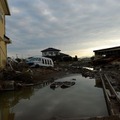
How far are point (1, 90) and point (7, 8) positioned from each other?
1071cm

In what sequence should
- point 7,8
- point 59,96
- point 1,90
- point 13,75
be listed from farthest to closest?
point 7,8 → point 13,75 → point 1,90 → point 59,96

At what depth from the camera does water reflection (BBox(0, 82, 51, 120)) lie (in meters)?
10.0

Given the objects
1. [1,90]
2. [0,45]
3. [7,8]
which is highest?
[7,8]

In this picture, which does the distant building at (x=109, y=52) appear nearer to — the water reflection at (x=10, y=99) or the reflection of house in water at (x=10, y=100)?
the water reflection at (x=10, y=99)

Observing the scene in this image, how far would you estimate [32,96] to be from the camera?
14.2 metres

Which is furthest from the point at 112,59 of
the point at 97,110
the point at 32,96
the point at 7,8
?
the point at 97,110

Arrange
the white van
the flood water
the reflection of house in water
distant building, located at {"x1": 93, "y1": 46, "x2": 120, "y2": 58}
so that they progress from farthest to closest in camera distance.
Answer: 1. distant building, located at {"x1": 93, "y1": 46, "x2": 120, "y2": 58}
2. the white van
3. the reflection of house in water
4. the flood water

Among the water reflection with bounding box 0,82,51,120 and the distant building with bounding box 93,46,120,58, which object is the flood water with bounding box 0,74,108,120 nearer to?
the water reflection with bounding box 0,82,51,120

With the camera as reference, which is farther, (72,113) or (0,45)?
(0,45)

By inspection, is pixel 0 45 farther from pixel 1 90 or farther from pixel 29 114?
pixel 29 114

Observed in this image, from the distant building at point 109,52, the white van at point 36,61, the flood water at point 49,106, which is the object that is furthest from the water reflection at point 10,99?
the distant building at point 109,52

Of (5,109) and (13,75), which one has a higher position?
(13,75)

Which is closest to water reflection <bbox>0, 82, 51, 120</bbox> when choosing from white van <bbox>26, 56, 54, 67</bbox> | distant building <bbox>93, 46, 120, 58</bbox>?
white van <bbox>26, 56, 54, 67</bbox>

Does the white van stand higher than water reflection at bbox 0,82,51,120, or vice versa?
the white van
